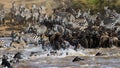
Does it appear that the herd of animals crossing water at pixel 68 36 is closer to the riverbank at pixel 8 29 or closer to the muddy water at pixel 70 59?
the muddy water at pixel 70 59

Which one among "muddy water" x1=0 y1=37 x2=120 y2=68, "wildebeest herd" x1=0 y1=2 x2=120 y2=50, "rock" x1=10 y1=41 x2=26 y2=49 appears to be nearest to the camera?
"muddy water" x1=0 y1=37 x2=120 y2=68

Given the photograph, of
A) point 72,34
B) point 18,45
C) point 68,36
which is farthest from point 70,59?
point 18,45

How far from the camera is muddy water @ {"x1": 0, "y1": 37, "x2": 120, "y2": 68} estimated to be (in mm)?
33969

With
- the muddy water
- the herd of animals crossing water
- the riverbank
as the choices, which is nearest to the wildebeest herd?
the herd of animals crossing water

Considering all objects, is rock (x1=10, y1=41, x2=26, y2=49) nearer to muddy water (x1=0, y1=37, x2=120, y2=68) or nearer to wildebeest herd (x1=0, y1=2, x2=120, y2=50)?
wildebeest herd (x1=0, y1=2, x2=120, y2=50)

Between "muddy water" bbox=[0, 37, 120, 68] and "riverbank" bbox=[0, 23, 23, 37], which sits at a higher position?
"muddy water" bbox=[0, 37, 120, 68]

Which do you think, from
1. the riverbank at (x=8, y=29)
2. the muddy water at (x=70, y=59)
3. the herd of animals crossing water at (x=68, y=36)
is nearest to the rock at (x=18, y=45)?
the herd of animals crossing water at (x=68, y=36)

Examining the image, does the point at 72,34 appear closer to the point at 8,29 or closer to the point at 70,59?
the point at 70,59

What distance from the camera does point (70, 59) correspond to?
123 feet

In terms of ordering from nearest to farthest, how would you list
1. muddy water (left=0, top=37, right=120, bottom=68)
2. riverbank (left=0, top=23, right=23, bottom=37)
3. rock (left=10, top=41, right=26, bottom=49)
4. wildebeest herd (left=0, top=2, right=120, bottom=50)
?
muddy water (left=0, top=37, right=120, bottom=68), wildebeest herd (left=0, top=2, right=120, bottom=50), rock (left=10, top=41, right=26, bottom=49), riverbank (left=0, top=23, right=23, bottom=37)

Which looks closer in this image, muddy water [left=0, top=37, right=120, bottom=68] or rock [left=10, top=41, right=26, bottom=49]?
muddy water [left=0, top=37, right=120, bottom=68]

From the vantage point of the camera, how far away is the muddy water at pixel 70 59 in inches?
1337

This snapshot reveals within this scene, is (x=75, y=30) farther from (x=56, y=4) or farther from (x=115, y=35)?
(x=56, y=4)

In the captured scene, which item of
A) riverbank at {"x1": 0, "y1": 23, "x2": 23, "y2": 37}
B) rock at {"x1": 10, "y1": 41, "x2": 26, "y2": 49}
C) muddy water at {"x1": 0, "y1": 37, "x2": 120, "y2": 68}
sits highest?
muddy water at {"x1": 0, "y1": 37, "x2": 120, "y2": 68}
